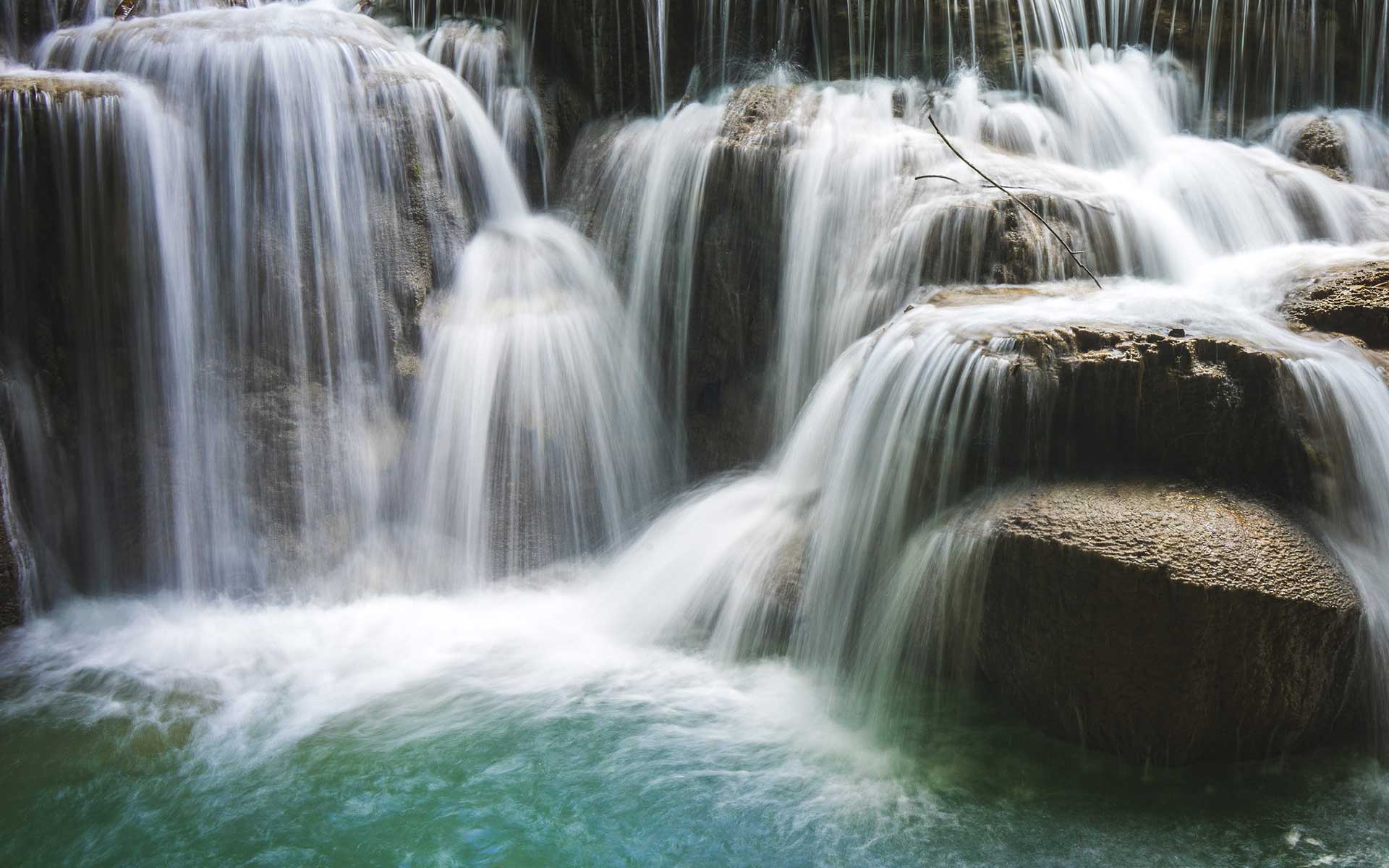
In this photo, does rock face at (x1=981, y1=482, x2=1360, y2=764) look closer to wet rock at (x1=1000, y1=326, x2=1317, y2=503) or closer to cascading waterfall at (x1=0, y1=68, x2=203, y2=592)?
wet rock at (x1=1000, y1=326, x2=1317, y2=503)

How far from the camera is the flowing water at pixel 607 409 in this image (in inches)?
137

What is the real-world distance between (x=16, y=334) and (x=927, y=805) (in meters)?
5.61

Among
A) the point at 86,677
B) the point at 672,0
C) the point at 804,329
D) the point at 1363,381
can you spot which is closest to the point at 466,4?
the point at 672,0

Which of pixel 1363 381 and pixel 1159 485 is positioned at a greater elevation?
Result: pixel 1363 381

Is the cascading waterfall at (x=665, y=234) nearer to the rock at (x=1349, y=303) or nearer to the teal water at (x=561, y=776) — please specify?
the teal water at (x=561, y=776)

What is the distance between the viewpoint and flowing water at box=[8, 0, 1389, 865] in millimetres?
3484

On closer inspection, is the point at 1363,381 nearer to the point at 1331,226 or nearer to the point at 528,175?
the point at 1331,226

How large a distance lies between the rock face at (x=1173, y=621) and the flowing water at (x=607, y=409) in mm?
155

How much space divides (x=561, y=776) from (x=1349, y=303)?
411 cm

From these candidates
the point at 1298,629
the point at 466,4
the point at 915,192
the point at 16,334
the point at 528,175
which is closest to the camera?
the point at 1298,629

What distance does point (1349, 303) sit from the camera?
4.27m

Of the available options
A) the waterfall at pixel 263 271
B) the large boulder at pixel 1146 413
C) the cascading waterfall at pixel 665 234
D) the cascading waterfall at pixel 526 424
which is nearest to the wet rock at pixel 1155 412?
the large boulder at pixel 1146 413

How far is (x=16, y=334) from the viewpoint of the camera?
543cm

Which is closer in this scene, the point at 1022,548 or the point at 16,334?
the point at 1022,548
